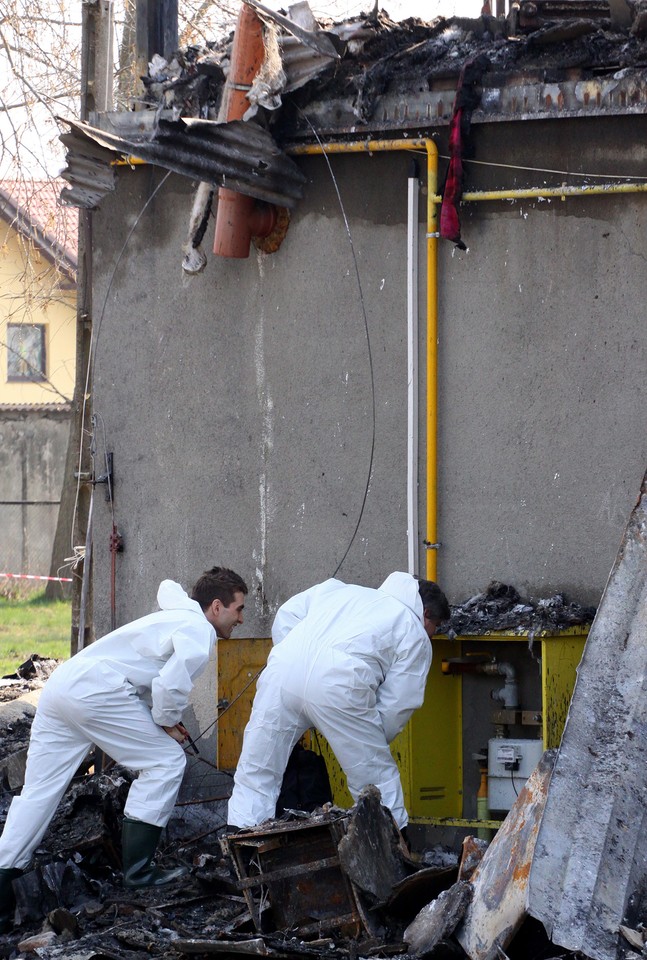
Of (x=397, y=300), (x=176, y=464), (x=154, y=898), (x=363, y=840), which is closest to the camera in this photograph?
(x=363, y=840)

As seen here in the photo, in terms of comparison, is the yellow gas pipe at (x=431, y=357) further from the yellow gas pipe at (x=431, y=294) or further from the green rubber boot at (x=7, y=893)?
the green rubber boot at (x=7, y=893)

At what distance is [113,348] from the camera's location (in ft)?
27.0

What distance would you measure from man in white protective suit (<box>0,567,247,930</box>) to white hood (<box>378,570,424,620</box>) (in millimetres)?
956

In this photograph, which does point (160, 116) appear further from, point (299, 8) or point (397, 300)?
point (397, 300)

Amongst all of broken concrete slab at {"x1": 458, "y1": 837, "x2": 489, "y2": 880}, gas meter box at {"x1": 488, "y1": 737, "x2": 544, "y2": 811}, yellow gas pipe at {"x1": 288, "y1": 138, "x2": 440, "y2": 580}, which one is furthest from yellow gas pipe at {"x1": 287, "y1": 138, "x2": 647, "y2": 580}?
broken concrete slab at {"x1": 458, "y1": 837, "x2": 489, "y2": 880}

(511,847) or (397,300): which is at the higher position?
(397,300)

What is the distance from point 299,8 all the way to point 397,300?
69.1 inches

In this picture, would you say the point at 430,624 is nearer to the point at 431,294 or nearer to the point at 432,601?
the point at 432,601

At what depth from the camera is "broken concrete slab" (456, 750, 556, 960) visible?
15.4 ft

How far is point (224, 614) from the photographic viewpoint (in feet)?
21.5

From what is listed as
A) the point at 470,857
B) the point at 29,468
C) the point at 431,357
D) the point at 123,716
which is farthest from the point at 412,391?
the point at 29,468

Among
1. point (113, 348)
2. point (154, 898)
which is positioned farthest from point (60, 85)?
point (154, 898)

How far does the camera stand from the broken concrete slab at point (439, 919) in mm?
4949

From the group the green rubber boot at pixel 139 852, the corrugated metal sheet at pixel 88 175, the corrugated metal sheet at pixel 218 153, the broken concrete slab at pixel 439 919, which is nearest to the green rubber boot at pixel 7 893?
the green rubber boot at pixel 139 852
